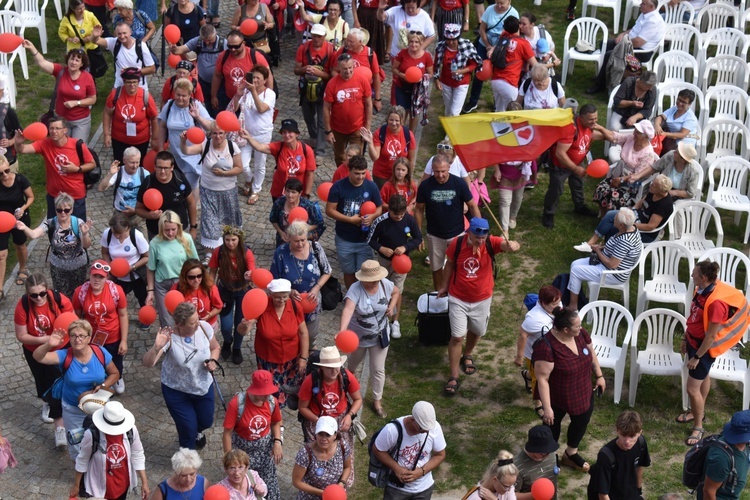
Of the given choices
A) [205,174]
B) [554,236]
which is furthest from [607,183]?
[205,174]

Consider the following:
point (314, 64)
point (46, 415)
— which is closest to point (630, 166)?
point (314, 64)

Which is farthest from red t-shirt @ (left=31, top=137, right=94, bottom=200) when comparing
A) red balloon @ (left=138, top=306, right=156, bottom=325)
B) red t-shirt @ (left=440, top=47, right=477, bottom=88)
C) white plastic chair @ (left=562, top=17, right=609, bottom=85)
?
white plastic chair @ (left=562, top=17, right=609, bottom=85)

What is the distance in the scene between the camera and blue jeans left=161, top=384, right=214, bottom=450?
11.2 meters

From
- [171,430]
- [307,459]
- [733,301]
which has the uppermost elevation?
[733,301]

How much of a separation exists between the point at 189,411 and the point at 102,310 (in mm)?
1298

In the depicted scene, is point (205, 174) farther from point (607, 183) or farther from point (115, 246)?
point (607, 183)

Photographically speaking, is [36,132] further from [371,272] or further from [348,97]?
[371,272]

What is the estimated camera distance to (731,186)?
15.2 meters

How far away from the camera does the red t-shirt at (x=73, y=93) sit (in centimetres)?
1491

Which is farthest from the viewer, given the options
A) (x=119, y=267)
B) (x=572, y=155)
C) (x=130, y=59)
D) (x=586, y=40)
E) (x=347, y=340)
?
(x=586, y=40)

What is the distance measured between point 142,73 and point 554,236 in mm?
5451

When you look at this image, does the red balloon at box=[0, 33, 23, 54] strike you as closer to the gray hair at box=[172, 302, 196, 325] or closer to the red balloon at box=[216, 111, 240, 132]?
the red balloon at box=[216, 111, 240, 132]

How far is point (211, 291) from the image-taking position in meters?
11.9

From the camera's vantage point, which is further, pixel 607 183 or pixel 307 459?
pixel 607 183
